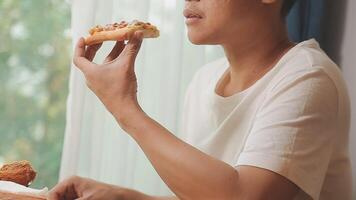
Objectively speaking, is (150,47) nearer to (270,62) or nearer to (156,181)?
(156,181)

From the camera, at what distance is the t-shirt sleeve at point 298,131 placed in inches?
39.9

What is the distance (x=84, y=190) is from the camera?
1.26 meters

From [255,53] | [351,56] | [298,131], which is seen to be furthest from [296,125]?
[351,56]

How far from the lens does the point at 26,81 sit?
2025 mm

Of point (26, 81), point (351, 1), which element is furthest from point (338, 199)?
point (26, 81)

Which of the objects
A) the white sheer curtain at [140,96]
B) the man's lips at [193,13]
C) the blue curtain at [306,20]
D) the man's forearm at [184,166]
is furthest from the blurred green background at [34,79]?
the man's forearm at [184,166]

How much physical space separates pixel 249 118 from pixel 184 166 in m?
0.27

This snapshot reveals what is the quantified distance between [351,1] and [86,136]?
3.07ft

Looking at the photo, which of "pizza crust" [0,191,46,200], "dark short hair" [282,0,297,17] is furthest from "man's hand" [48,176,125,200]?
"dark short hair" [282,0,297,17]

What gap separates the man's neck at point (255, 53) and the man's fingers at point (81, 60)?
1.05 feet

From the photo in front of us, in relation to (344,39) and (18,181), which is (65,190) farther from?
(344,39)

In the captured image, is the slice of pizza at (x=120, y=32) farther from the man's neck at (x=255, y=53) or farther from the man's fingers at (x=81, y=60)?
the man's neck at (x=255, y=53)

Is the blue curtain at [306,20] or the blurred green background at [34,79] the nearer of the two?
the blue curtain at [306,20]

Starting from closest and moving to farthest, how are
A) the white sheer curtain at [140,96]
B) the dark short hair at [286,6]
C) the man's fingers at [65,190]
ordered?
the man's fingers at [65,190] < the dark short hair at [286,6] < the white sheer curtain at [140,96]
